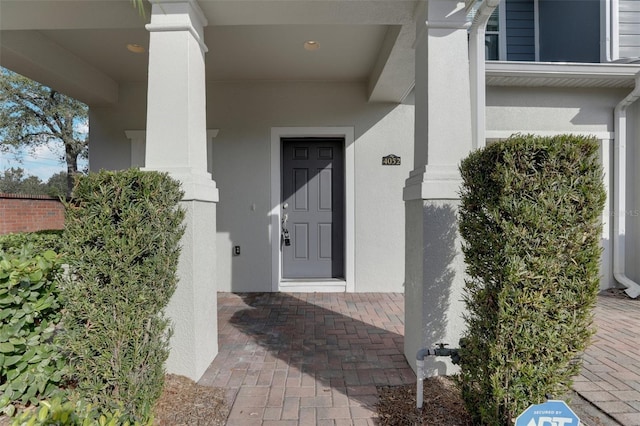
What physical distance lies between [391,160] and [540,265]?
321 cm

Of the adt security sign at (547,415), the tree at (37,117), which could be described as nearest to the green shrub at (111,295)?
the adt security sign at (547,415)

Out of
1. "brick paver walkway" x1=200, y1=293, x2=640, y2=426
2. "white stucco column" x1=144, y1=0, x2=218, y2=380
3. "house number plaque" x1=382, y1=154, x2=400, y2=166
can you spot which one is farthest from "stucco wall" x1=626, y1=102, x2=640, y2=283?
"white stucco column" x1=144, y1=0, x2=218, y2=380

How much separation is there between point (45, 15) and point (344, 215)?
3.60 metres

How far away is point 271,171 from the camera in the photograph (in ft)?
14.7

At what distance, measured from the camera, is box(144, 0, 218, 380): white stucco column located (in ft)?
7.39

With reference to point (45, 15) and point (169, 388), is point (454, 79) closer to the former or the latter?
point (169, 388)

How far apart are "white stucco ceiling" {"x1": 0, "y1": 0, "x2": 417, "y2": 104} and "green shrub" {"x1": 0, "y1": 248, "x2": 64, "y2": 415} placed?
78.6 inches

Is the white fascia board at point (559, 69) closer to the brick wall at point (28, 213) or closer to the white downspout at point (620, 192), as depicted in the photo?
the white downspout at point (620, 192)

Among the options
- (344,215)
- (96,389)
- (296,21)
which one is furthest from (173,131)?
(344,215)

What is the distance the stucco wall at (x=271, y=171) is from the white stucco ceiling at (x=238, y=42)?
0.24 metres

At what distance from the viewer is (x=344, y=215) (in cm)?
457

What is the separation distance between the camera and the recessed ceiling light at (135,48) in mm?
3531

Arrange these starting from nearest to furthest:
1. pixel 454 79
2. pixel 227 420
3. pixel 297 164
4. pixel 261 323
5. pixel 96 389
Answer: pixel 96 389 < pixel 227 420 < pixel 454 79 < pixel 261 323 < pixel 297 164

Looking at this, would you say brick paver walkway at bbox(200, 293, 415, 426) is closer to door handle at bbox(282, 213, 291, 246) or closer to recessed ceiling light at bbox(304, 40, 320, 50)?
door handle at bbox(282, 213, 291, 246)
